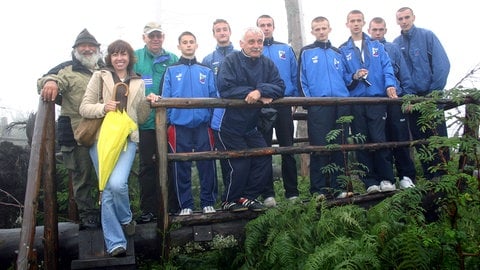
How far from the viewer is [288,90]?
18.7 ft

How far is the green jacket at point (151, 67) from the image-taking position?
5.63 meters

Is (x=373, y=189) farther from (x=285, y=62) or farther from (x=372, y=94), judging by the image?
(x=285, y=62)

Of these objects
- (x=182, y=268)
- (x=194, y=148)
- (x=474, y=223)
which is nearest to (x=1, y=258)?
(x=182, y=268)

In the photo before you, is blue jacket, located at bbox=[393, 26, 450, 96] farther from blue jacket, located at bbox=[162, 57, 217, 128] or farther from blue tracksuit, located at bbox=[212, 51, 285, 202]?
blue jacket, located at bbox=[162, 57, 217, 128]

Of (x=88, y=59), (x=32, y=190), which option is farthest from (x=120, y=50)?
(x=32, y=190)

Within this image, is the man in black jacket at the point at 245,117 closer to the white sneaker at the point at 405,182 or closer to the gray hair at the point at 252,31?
the gray hair at the point at 252,31

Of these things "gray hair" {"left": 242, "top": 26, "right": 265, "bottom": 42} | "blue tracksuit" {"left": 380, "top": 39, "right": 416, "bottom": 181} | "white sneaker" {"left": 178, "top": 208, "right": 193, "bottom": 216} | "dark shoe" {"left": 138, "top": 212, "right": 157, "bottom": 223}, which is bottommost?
"dark shoe" {"left": 138, "top": 212, "right": 157, "bottom": 223}

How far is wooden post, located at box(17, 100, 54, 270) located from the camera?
3.79 meters

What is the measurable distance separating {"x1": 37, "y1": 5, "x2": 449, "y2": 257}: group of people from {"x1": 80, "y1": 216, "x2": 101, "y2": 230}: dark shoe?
1cm

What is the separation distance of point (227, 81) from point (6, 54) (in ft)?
166

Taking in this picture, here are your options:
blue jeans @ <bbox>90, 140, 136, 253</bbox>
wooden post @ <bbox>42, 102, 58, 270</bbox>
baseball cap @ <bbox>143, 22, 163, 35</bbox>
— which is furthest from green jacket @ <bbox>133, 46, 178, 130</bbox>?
blue jeans @ <bbox>90, 140, 136, 253</bbox>

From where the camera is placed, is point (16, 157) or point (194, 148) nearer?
point (194, 148)

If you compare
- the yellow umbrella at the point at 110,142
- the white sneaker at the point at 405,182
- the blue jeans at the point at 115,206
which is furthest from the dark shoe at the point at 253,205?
the white sneaker at the point at 405,182

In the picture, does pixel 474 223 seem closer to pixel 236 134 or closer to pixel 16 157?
pixel 236 134
